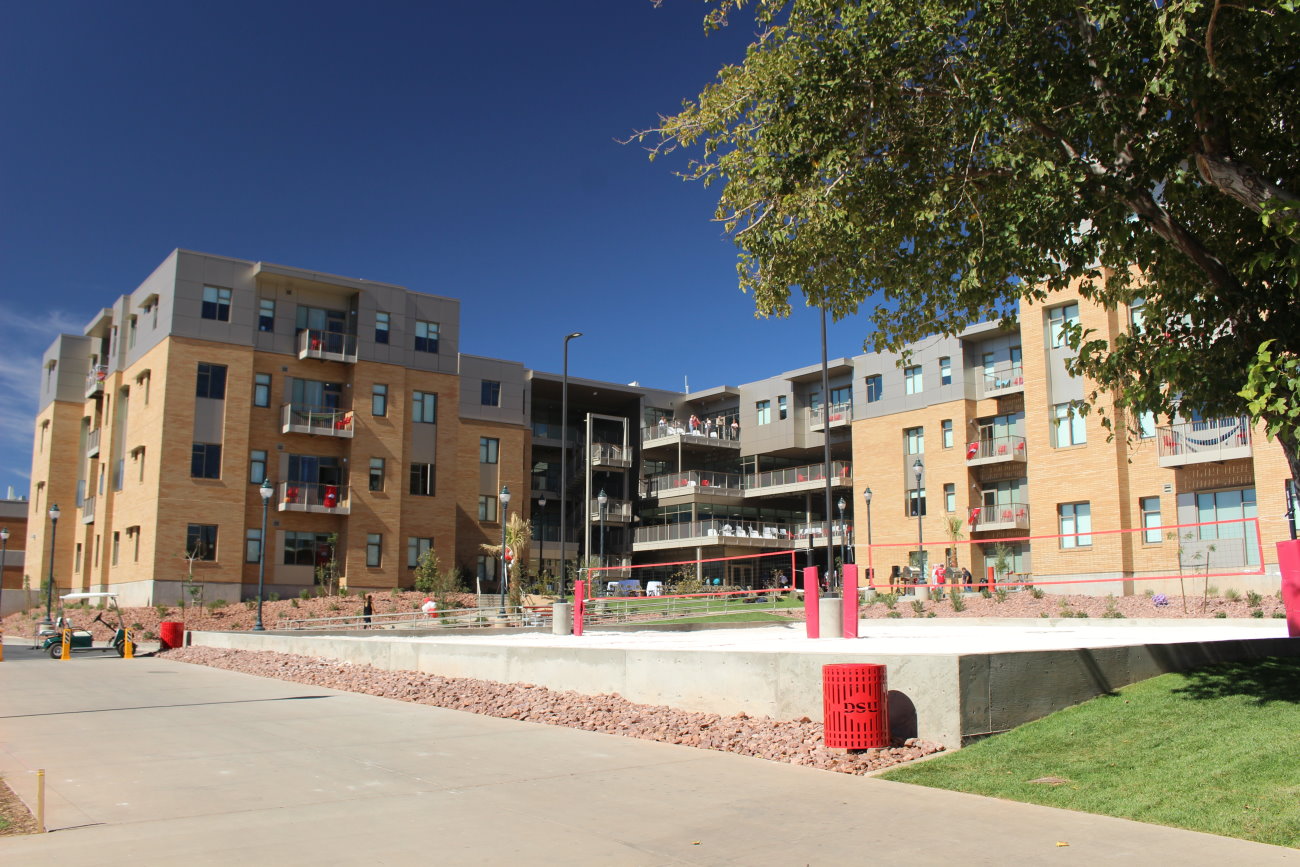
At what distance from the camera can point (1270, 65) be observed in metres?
9.77

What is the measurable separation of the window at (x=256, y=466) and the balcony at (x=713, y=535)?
24.6 m

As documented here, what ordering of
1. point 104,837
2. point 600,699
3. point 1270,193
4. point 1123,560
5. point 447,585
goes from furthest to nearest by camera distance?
point 447,585 < point 1123,560 < point 600,699 < point 1270,193 < point 104,837

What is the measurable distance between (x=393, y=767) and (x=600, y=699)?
474 centimetres

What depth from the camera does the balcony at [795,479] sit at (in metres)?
60.8

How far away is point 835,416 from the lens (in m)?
61.1

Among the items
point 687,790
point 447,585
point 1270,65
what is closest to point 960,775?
point 687,790

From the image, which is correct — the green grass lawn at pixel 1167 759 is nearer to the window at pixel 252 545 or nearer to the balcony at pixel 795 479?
the window at pixel 252 545

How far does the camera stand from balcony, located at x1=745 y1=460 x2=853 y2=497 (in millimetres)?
60750

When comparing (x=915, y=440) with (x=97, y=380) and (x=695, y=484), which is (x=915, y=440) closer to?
(x=695, y=484)

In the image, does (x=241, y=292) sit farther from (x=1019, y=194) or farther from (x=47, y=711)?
(x=1019, y=194)

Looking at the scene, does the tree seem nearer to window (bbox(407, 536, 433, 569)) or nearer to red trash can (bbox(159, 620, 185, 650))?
red trash can (bbox(159, 620, 185, 650))

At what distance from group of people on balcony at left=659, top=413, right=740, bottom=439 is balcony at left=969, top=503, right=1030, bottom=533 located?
69.9ft

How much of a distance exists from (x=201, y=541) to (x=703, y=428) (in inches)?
1300

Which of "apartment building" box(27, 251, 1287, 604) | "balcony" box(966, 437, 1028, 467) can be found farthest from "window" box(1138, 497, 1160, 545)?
"balcony" box(966, 437, 1028, 467)
